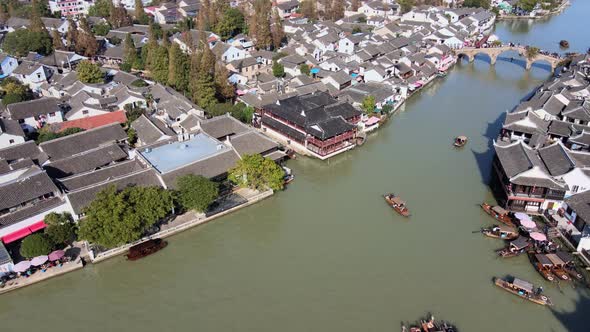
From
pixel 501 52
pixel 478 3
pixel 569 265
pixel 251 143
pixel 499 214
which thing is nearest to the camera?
pixel 569 265

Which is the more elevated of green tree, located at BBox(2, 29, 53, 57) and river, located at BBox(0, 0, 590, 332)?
green tree, located at BBox(2, 29, 53, 57)

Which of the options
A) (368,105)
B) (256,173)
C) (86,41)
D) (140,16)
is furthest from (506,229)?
(140,16)

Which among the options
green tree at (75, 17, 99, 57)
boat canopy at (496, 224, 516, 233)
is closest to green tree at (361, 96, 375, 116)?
boat canopy at (496, 224, 516, 233)

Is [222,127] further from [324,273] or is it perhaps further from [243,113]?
[324,273]

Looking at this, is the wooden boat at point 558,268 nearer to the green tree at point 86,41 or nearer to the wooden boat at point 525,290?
the wooden boat at point 525,290

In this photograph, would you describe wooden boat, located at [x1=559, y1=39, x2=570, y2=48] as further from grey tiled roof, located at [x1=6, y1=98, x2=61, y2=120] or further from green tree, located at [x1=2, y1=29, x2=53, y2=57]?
green tree, located at [x1=2, y1=29, x2=53, y2=57]

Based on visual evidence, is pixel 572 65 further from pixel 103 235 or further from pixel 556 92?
pixel 103 235

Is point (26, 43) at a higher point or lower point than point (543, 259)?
higher
